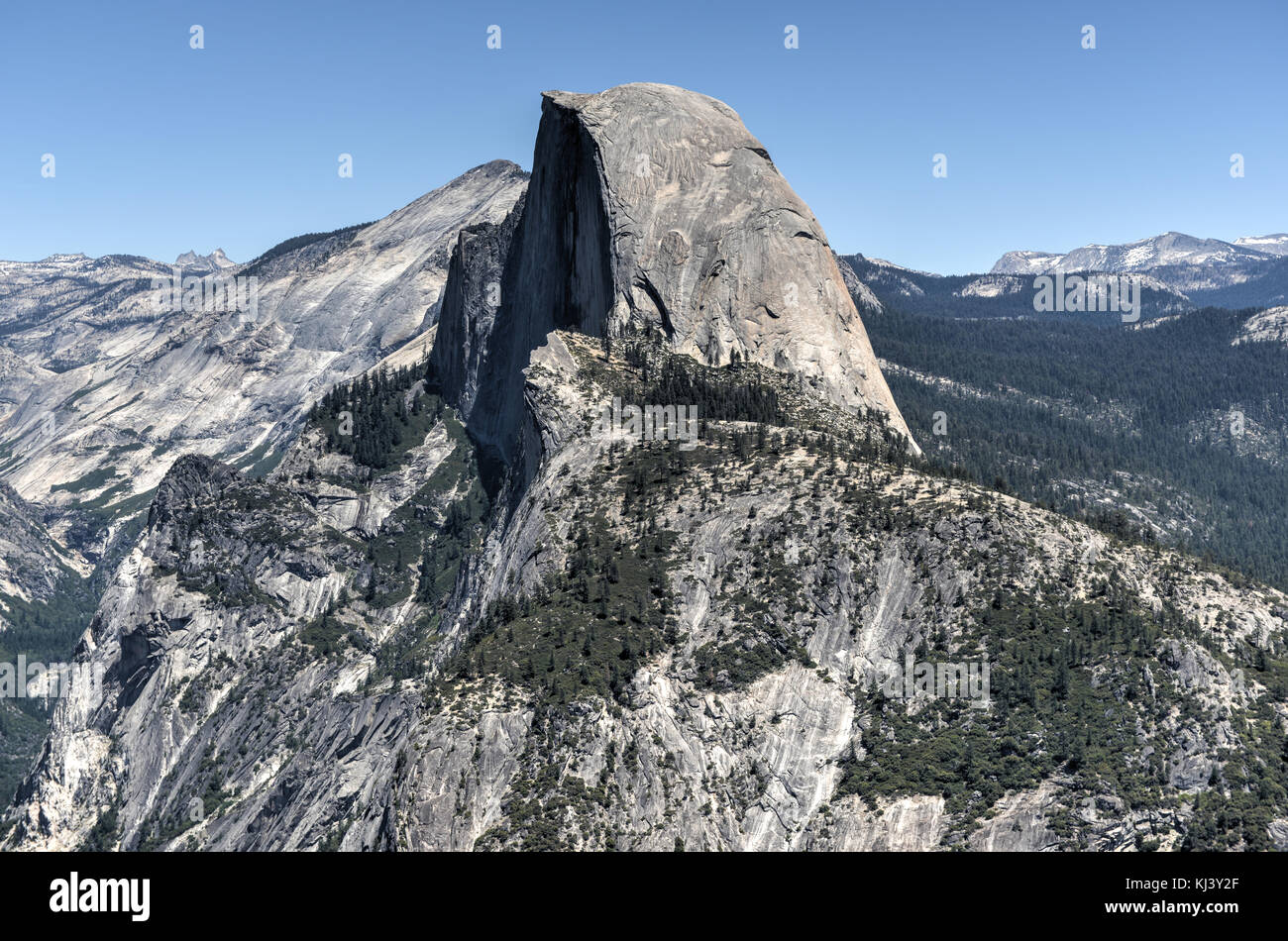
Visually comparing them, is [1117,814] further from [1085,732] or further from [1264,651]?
[1264,651]

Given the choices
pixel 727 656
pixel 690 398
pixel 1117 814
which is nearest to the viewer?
pixel 1117 814

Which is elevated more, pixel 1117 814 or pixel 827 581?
pixel 827 581

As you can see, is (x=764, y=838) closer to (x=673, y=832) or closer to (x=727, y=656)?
(x=673, y=832)
